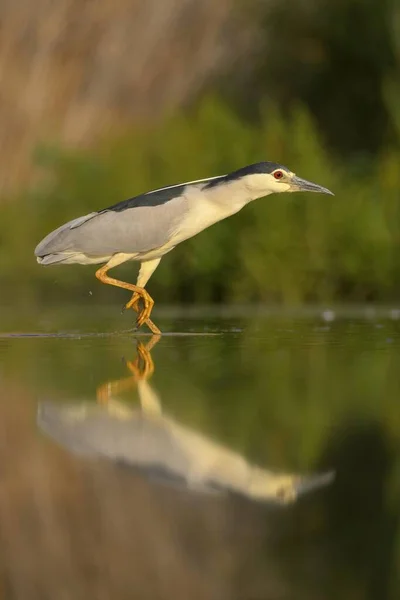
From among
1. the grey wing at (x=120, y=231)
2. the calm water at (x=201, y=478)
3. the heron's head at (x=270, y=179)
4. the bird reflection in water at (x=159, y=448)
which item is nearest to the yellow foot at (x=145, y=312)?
the grey wing at (x=120, y=231)

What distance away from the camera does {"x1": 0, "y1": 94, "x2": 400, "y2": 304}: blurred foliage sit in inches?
530

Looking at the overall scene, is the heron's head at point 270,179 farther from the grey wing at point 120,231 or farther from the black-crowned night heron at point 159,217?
the grey wing at point 120,231

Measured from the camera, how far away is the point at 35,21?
1889cm

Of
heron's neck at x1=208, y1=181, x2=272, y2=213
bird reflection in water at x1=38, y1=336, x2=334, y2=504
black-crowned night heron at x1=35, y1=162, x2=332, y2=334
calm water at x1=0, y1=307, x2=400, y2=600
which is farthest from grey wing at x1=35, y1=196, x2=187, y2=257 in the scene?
bird reflection in water at x1=38, y1=336, x2=334, y2=504

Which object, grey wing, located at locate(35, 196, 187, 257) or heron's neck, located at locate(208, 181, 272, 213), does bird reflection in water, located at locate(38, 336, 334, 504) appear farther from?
heron's neck, located at locate(208, 181, 272, 213)

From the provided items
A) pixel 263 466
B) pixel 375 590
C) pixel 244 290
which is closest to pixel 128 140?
pixel 244 290

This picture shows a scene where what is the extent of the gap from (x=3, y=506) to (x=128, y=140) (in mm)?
12633

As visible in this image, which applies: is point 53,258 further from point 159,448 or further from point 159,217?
point 159,448

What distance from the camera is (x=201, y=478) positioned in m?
3.31

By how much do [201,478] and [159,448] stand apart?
463mm

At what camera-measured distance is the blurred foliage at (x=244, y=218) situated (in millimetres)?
13461

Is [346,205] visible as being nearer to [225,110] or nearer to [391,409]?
[225,110]

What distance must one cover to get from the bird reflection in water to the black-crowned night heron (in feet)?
11.9

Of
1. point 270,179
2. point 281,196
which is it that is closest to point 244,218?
point 281,196
